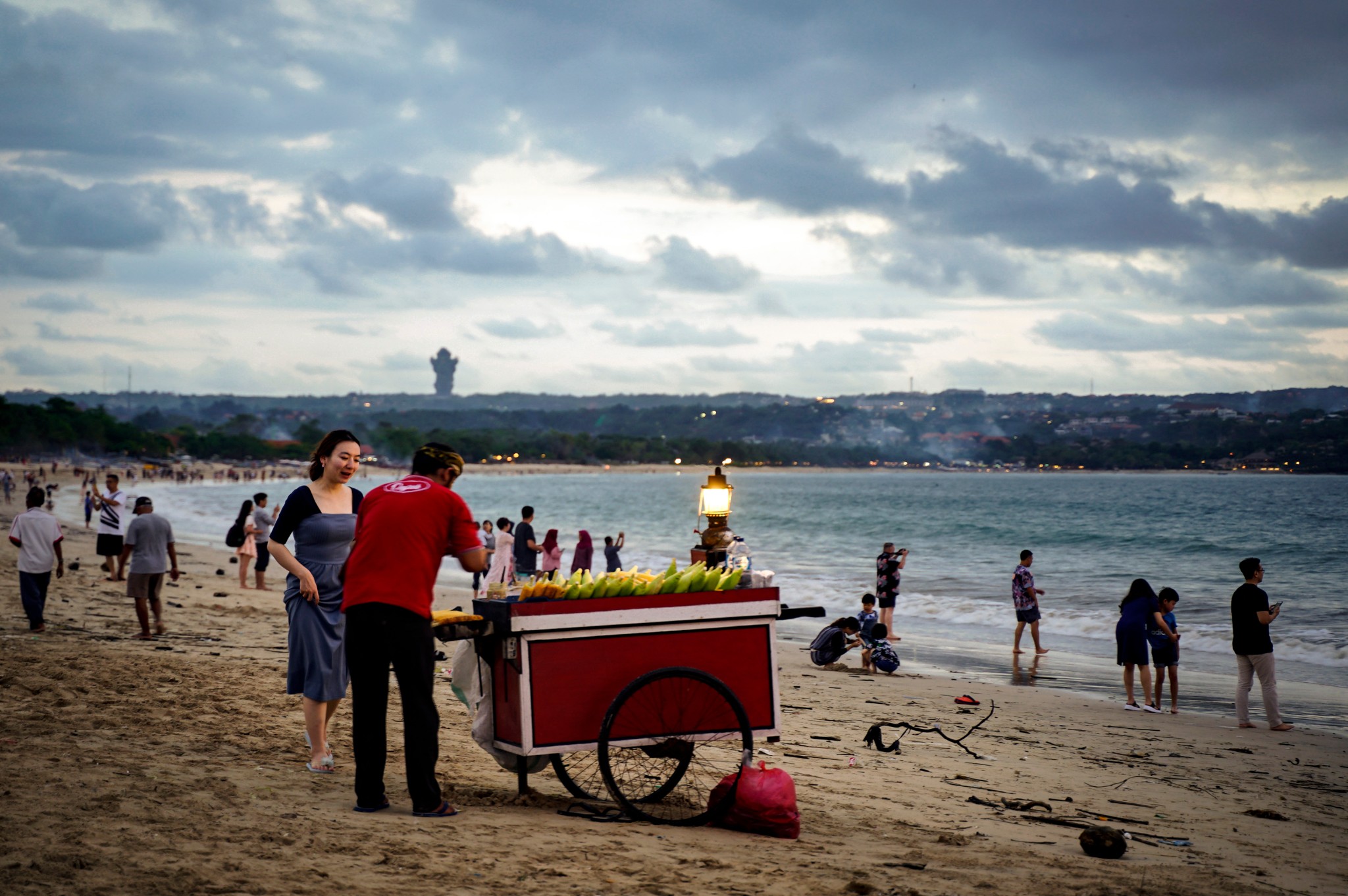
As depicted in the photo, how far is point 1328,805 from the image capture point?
25.0 ft

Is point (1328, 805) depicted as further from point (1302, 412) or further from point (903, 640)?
point (1302, 412)

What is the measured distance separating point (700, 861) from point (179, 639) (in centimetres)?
907

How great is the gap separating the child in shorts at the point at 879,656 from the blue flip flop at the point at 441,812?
9123 mm

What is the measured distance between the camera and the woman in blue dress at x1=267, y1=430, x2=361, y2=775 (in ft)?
18.5

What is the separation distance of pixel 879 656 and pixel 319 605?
9.22m

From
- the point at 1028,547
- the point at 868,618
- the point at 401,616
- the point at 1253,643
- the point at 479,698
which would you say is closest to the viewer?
the point at 401,616

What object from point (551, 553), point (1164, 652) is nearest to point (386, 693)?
point (1164, 652)

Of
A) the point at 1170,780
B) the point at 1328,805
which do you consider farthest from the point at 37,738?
the point at 1328,805

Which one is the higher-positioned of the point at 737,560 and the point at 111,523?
the point at 737,560

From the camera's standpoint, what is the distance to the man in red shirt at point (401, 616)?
487 centimetres

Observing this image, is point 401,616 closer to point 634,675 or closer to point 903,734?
point 634,675

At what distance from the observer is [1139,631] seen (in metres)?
11.2

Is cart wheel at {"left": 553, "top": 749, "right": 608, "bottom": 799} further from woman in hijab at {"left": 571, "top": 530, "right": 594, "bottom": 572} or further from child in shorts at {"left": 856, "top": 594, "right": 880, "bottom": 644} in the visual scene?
woman in hijab at {"left": 571, "top": 530, "right": 594, "bottom": 572}

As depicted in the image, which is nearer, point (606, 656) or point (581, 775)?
point (606, 656)
